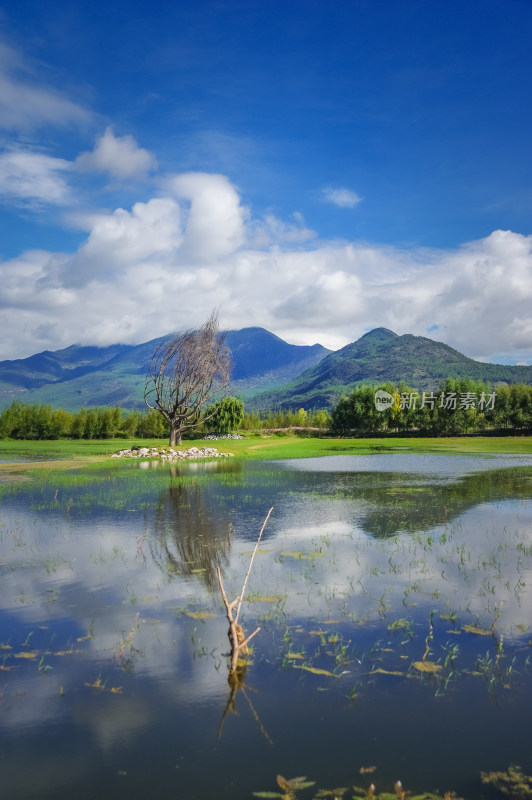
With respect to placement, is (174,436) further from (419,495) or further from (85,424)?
(85,424)

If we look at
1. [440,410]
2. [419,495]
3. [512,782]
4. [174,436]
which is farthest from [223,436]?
[512,782]

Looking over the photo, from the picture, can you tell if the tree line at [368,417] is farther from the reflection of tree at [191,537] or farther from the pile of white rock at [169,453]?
the reflection of tree at [191,537]

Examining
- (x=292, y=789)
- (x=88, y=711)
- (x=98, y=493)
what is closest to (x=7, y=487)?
(x=98, y=493)

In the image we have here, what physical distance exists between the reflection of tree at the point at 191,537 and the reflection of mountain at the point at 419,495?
541cm

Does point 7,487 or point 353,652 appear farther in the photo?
point 7,487

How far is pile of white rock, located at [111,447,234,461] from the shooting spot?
53.7 m

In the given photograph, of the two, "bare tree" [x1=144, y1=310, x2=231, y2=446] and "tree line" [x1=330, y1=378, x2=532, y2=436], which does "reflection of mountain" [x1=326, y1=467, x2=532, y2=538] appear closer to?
"bare tree" [x1=144, y1=310, x2=231, y2=446]

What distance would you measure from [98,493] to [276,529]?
39.8 ft

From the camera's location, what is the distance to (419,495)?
26516 millimetres

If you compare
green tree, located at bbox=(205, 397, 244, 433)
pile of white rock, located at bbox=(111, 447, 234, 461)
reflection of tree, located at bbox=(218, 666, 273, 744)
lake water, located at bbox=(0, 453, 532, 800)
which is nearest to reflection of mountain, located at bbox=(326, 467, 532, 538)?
lake water, located at bbox=(0, 453, 532, 800)

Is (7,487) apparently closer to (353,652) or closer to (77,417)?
(353,652)

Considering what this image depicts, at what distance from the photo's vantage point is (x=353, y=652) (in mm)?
9031

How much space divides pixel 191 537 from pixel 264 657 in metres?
8.78

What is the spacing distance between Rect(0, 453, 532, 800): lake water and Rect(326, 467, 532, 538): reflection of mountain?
807 mm
